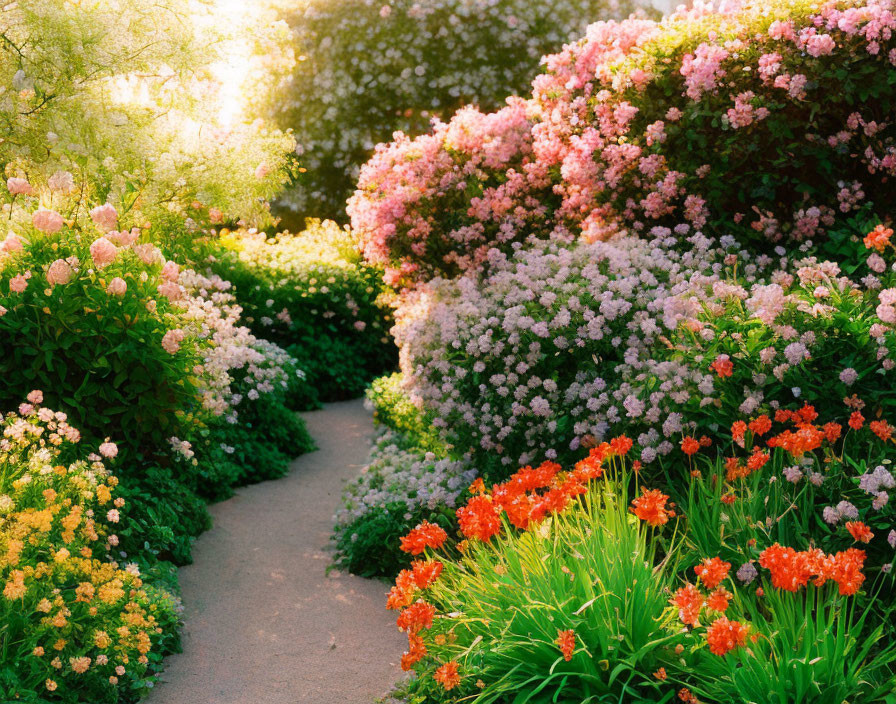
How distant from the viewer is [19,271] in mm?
4617

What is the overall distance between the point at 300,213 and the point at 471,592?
420 inches

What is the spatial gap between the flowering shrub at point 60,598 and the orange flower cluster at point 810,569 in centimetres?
252

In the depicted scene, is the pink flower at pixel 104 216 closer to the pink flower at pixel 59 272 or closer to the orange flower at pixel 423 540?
the pink flower at pixel 59 272

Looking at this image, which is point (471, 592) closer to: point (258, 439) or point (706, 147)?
point (706, 147)

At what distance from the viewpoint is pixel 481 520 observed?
129 inches

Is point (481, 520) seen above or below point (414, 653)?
above

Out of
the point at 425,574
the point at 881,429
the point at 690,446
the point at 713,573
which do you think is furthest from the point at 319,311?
the point at 713,573

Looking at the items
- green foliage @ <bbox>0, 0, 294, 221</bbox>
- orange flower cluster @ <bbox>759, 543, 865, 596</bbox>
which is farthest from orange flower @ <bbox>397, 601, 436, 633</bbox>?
green foliage @ <bbox>0, 0, 294, 221</bbox>

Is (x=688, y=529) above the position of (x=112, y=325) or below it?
below

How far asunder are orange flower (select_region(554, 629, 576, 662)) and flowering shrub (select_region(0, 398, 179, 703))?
6.03ft

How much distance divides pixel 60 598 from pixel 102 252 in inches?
77.3

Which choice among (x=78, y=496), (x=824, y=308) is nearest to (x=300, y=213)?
(x=78, y=496)

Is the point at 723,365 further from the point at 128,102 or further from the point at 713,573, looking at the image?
the point at 128,102

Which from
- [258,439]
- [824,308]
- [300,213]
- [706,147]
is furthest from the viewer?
[300,213]
